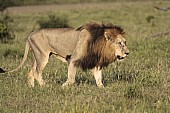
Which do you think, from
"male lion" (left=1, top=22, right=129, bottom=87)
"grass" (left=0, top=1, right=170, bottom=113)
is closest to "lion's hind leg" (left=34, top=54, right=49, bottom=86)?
"male lion" (left=1, top=22, right=129, bottom=87)

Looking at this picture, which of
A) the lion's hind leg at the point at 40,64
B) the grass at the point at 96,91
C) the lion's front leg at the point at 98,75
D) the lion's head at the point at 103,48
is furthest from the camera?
the lion's hind leg at the point at 40,64

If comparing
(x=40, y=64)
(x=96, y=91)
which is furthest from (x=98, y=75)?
(x=40, y=64)

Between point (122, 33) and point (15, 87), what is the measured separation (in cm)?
228

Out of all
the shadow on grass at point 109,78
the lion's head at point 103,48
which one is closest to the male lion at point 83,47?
the lion's head at point 103,48

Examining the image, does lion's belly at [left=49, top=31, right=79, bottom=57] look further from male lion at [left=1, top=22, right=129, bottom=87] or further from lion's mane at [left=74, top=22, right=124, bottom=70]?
lion's mane at [left=74, top=22, right=124, bottom=70]

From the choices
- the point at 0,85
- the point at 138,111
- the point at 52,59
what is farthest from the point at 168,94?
the point at 52,59

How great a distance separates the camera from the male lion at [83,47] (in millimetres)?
8883

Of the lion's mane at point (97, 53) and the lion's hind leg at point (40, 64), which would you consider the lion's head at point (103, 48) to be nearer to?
the lion's mane at point (97, 53)

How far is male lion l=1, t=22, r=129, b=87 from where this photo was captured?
888 centimetres

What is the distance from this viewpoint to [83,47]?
901cm

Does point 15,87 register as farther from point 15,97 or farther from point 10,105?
point 10,105

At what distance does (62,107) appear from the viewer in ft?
22.5

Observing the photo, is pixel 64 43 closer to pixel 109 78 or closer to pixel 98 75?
pixel 98 75

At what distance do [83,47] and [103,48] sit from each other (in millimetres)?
395
